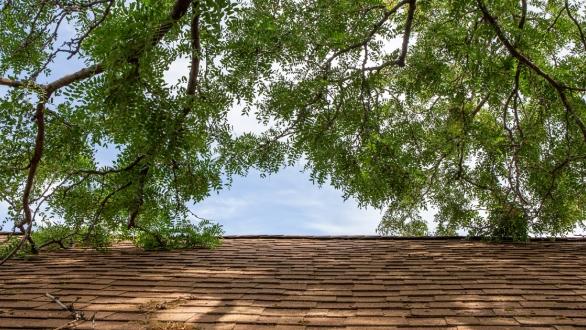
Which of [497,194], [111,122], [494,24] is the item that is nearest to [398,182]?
[497,194]

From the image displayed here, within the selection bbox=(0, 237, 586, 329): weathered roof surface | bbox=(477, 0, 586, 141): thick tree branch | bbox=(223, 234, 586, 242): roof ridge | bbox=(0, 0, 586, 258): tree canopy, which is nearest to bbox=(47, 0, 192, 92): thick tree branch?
bbox=(0, 0, 586, 258): tree canopy

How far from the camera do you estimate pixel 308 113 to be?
23.1 ft

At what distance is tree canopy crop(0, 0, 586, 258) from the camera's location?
480cm

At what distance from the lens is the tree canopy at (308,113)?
15.8 feet

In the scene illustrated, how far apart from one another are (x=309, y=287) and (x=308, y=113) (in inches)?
143

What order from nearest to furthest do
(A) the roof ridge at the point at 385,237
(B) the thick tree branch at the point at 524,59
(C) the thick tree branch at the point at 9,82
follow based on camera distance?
(C) the thick tree branch at the point at 9,82 → (B) the thick tree branch at the point at 524,59 → (A) the roof ridge at the point at 385,237

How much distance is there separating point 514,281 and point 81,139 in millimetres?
4597

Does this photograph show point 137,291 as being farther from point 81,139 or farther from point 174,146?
point 81,139

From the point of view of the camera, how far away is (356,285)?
12.7 feet

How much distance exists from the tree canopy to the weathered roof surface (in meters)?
0.79

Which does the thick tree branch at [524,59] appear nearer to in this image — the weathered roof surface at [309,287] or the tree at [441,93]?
the tree at [441,93]

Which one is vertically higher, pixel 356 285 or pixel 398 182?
pixel 398 182

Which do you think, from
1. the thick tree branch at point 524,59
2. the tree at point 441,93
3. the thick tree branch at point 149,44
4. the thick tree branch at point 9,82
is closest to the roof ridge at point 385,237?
the tree at point 441,93

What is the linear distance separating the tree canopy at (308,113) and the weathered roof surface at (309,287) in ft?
2.59
